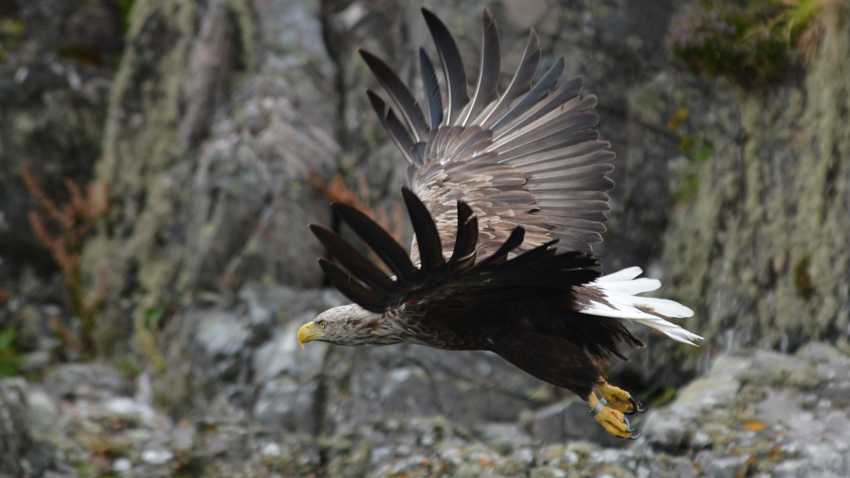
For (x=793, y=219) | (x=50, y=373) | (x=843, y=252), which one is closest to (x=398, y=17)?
(x=793, y=219)

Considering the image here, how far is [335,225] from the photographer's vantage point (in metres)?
7.15

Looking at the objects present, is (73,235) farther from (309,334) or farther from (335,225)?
(309,334)

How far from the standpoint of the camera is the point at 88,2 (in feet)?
29.8

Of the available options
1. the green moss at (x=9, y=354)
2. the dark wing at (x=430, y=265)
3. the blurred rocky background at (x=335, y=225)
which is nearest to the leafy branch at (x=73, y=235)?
the blurred rocky background at (x=335, y=225)

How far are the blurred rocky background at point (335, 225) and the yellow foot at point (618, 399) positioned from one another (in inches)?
14.9

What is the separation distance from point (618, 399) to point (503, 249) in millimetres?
1530

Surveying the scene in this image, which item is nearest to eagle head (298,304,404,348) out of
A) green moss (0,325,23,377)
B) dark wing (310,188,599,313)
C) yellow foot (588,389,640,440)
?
dark wing (310,188,599,313)

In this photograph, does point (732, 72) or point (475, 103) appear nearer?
point (475, 103)

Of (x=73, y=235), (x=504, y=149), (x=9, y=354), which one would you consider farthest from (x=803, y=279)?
(x=9, y=354)

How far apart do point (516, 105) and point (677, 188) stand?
9.22 feet

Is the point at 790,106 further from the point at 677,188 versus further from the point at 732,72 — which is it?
the point at 677,188

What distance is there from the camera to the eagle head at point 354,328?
11.4ft

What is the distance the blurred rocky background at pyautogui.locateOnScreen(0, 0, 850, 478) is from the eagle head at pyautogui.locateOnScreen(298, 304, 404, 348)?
1062 millimetres

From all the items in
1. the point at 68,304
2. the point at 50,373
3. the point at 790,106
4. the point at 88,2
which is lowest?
the point at 50,373
